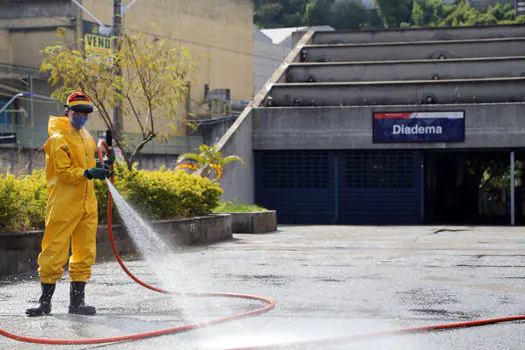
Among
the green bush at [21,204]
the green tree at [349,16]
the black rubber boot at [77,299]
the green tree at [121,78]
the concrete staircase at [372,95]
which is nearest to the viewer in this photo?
the black rubber boot at [77,299]

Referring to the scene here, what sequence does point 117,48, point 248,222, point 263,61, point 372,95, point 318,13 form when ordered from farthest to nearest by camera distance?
point 318,13
point 263,61
point 372,95
point 248,222
point 117,48

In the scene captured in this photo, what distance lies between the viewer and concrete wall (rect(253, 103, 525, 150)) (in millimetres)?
28844

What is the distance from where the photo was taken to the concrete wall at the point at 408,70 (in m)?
33.0

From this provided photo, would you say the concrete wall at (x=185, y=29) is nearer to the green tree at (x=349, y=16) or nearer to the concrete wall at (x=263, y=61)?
the concrete wall at (x=263, y=61)

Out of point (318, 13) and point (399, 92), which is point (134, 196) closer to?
point (399, 92)

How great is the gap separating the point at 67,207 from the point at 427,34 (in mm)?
30509

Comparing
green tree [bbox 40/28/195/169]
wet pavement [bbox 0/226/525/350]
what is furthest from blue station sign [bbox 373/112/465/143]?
wet pavement [bbox 0/226/525/350]

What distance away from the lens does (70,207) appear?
29.8 ft

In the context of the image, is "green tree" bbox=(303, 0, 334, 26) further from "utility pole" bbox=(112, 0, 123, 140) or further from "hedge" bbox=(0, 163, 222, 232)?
"hedge" bbox=(0, 163, 222, 232)

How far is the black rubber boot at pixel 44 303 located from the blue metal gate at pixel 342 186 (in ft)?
70.8

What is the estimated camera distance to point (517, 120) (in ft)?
94.3

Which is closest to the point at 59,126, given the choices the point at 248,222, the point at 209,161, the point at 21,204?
the point at 21,204

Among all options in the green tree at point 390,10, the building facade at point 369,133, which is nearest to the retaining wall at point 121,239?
the building facade at point 369,133

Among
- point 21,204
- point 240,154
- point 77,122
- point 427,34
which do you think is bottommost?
point 21,204
